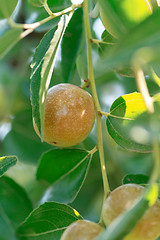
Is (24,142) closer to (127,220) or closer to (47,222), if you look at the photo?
(47,222)

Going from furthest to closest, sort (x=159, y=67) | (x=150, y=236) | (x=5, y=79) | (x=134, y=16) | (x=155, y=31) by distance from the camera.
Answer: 1. (x=5, y=79)
2. (x=159, y=67)
3. (x=150, y=236)
4. (x=134, y=16)
5. (x=155, y=31)

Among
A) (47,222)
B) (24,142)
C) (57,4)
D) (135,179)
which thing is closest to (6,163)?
(47,222)

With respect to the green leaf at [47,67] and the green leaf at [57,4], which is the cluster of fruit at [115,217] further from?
the green leaf at [57,4]

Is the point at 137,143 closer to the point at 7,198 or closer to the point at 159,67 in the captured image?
the point at 159,67

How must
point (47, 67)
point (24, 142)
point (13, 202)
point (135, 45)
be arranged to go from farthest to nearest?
point (24, 142) < point (13, 202) < point (47, 67) < point (135, 45)

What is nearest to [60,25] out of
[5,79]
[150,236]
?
[150,236]

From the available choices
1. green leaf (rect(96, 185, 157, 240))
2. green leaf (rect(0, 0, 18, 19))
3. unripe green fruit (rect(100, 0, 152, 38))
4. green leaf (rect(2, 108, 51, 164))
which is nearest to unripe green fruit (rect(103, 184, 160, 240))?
green leaf (rect(96, 185, 157, 240))

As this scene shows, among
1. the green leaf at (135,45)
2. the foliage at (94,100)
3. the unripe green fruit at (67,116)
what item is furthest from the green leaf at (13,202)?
the green leaf at (135,45)
